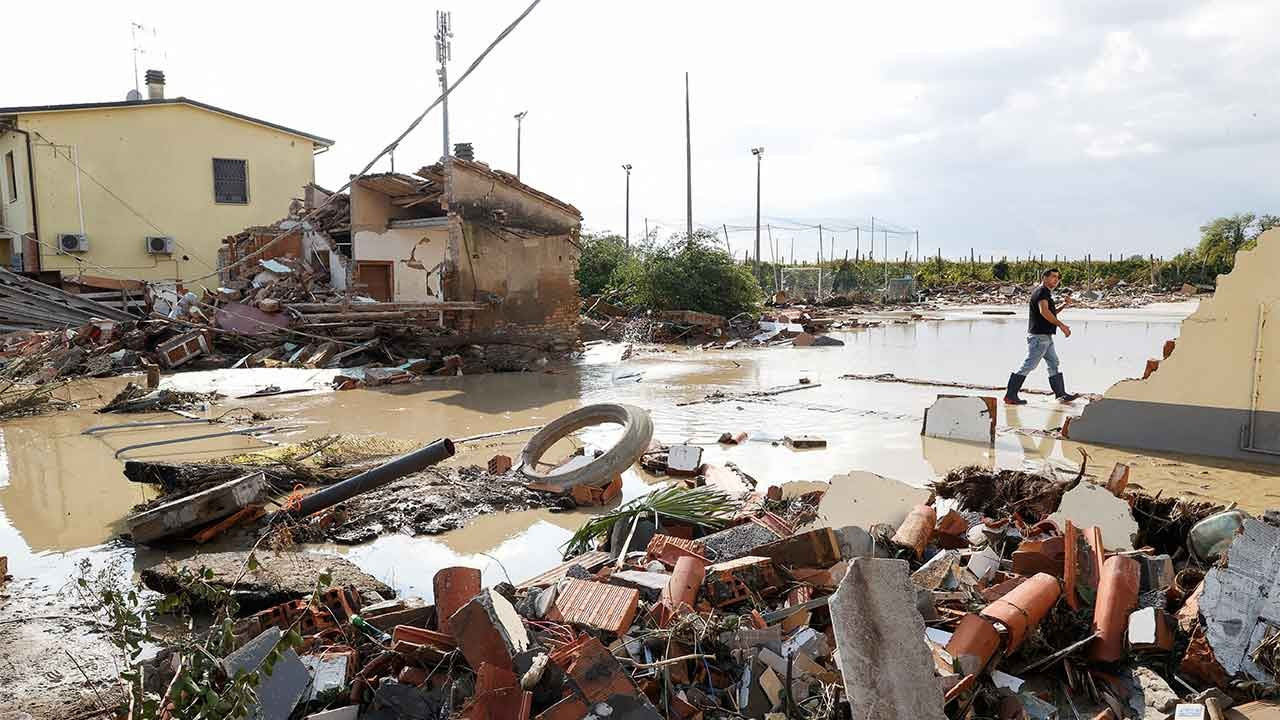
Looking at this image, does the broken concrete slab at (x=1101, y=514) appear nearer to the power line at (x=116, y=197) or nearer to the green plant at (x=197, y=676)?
the green plant at (x=197, y=676)

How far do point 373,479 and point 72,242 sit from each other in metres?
23.8

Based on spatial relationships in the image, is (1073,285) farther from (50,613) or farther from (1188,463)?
(50,613)

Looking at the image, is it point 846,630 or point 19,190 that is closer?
point 846,630

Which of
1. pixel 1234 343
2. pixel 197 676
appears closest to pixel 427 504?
pixel 197 676

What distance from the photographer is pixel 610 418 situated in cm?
829

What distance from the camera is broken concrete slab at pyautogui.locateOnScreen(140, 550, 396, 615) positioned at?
15.6ft

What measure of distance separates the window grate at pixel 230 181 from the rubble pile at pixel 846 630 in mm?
26527

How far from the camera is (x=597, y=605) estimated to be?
3.98 m

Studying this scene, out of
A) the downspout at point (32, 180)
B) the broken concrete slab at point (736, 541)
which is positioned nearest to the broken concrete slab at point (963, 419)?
the broken concrete slab at point (736, 541)

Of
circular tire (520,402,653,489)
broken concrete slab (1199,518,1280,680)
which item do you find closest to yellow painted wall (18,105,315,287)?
circular tire (520,402,653,489)

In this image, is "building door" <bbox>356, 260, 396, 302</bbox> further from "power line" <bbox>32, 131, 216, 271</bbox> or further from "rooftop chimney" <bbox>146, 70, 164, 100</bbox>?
"rooftop chimney" <bbox>146, 70, 164, 100</bbox>

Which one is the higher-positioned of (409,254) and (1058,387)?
(409,254)

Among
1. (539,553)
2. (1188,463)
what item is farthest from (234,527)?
(1188,463)

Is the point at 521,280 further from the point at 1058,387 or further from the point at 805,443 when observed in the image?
the point at 1058,387
